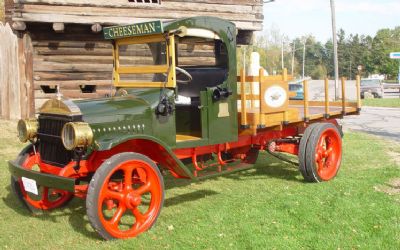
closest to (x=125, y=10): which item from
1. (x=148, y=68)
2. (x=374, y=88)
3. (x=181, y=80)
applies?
(x=181, y=80)

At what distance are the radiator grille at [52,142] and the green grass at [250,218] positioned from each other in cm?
75

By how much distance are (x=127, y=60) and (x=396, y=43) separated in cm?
8752

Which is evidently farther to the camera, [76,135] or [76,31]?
[76,31]

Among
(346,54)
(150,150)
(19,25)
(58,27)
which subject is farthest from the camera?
(346,54)

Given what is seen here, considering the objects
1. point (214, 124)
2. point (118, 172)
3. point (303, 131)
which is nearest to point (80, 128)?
point (118, 172)

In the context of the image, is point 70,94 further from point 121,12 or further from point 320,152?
point 320,152

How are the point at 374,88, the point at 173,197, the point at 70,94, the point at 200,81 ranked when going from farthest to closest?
the point at 374,88
the point at 70,94
the point at 200,81
the point at 173,197

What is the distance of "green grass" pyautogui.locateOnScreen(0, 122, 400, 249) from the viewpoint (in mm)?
4703

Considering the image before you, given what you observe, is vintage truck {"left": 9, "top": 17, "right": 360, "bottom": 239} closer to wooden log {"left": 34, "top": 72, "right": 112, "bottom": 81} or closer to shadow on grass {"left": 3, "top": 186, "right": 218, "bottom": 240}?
shadow on grass {"left": 3, "top": 186, "right": 218, "bottom": 240}

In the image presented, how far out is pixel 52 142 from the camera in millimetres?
5309

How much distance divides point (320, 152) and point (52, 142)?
381 centimetres

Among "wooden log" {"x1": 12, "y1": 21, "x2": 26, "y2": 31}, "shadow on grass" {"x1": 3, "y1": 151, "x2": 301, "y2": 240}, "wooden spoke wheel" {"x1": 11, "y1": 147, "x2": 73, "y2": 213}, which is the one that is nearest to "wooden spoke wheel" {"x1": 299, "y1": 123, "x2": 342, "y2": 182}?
"shadow on grass" {"x1": 3, "y1": 151, "x2": 301, "y2": 240}

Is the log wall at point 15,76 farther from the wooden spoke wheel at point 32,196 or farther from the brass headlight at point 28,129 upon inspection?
the brass headlight at point 28,129

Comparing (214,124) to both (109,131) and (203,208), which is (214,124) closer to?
(203,208)
